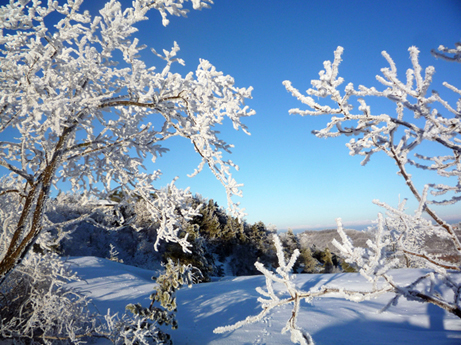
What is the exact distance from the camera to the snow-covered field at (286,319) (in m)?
3.13

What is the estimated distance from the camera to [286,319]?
3.80m

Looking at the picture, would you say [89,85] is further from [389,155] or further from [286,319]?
[286,319]

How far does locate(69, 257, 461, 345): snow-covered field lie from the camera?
3135 millimetres

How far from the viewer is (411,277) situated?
618 cm

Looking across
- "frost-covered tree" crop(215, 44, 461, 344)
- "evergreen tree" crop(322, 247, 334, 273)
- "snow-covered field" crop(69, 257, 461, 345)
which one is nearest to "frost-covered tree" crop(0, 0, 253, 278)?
"frost-covered tree" crop(215, 44, 461, 344)

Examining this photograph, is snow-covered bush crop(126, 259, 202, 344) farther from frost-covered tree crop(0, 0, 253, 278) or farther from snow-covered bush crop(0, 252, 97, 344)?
frost-covered tree crop(0, 0, 253, 278)

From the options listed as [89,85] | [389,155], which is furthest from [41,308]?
[389,155]

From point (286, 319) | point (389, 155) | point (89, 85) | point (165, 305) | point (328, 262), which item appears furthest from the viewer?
point (328, 262)

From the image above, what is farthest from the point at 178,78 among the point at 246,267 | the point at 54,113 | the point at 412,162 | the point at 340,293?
the point at 246,267

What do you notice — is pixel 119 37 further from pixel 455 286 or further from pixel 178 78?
pixel 455 286

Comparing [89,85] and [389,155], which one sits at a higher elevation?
[89,85]

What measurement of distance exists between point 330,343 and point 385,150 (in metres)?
3.00

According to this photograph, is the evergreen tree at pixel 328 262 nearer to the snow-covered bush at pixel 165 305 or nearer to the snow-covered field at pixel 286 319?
the snow-covered field at pixel 286 319

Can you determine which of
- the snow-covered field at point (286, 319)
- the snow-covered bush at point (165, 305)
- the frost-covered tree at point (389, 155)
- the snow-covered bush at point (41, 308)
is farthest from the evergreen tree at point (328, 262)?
the frost-covered tree at point (389, 155)
